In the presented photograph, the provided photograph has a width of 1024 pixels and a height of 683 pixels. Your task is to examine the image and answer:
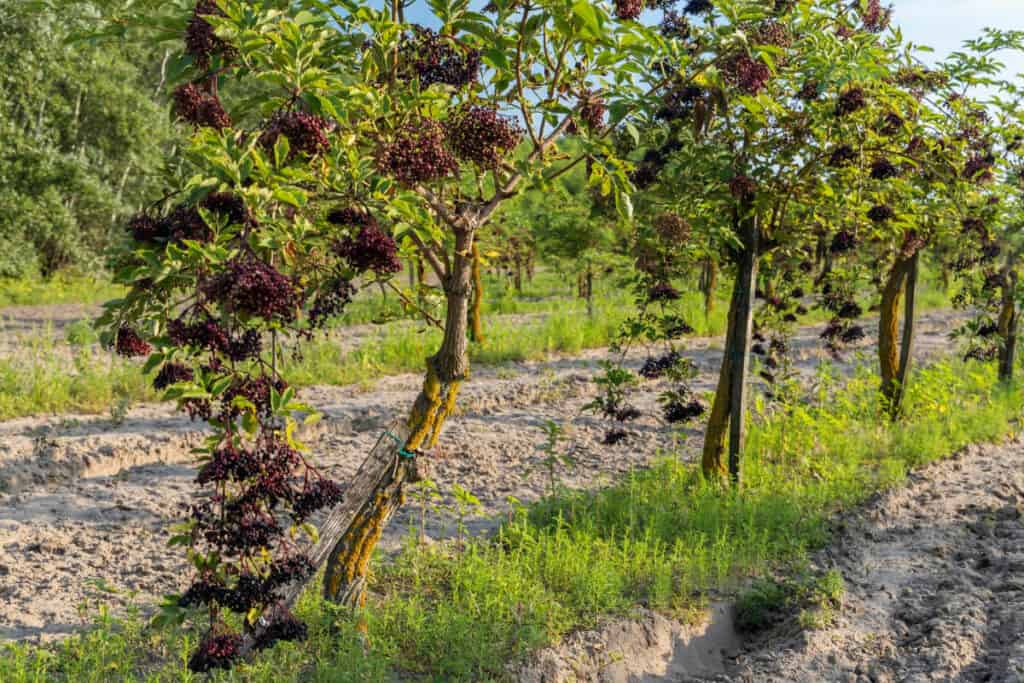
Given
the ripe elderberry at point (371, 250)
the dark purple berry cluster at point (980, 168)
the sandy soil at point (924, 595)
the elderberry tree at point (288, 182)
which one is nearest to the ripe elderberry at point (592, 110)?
the elderberry tree at point (288, 182)

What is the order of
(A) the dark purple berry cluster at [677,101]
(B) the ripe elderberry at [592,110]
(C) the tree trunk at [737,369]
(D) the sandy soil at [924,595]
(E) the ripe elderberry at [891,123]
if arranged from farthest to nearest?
(C) the tree trunk at [737,369] → (E) the ripe elderberry at [891,123] → (A) the dark purple berry cluster at [677,101] → (D) the sandy soil at [924,595] → (B) the ripe elderberry at [592,110]

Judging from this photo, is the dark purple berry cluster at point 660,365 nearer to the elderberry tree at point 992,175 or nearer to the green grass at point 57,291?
the elderberry tree at point 992,175

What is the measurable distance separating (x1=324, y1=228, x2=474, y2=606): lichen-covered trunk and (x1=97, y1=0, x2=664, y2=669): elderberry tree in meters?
0.08

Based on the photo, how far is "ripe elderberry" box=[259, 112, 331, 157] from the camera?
1944mm

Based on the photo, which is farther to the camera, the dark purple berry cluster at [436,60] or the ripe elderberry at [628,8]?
the ripe elderberry at [628,8]

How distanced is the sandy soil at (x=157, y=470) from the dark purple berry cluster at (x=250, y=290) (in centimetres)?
196

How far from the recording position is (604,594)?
3643 mm

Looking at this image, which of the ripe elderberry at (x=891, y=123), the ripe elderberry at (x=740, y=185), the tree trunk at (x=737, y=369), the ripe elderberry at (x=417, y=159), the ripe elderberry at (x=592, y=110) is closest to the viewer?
the ripe elderberry at (x=417, y=159)

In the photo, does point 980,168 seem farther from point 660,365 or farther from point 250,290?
point 250,290

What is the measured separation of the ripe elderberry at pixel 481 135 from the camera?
2332 millimetres

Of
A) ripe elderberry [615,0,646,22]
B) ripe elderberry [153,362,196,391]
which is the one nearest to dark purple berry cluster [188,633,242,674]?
ripe elderberry [153,362,196,391]

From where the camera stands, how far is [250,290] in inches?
66.5

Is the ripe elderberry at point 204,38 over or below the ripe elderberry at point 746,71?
below

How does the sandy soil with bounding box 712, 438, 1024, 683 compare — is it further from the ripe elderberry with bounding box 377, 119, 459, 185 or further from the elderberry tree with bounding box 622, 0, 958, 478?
the ripe elderberry with bounding box 377, 119, 459, 185
